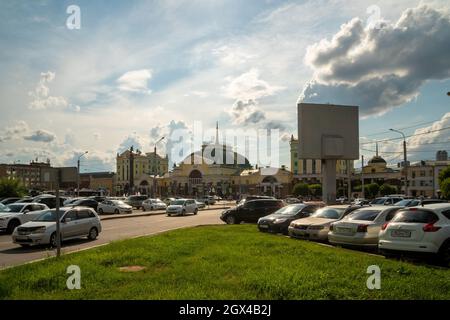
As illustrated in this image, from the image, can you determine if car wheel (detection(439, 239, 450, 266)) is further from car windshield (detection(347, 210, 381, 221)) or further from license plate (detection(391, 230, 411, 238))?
car windshield (detection(347, 210, 381, 221))

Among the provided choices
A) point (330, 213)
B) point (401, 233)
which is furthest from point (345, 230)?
point (330, 213)

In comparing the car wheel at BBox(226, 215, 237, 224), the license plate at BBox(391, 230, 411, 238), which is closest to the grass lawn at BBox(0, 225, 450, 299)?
the license plate at BBox(391, 230, 411, 238)

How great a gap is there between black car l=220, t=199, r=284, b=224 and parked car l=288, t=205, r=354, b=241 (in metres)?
9.12

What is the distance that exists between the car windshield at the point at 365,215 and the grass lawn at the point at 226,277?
248 centimetres

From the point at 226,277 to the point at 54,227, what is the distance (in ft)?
32.9

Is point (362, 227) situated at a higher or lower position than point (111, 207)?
higher

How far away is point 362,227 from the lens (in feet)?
44.9

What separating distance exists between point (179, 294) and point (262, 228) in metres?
13.4

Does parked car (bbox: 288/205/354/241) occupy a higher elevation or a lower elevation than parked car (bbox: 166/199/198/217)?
higher

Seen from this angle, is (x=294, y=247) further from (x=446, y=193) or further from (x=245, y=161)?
(x=245, y=161)

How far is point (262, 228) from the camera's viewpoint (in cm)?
2059

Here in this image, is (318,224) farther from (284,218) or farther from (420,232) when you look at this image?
(420,232)

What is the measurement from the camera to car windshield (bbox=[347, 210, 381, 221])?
1427 centimetres

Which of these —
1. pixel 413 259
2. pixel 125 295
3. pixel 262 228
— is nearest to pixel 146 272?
pixel 125 295
